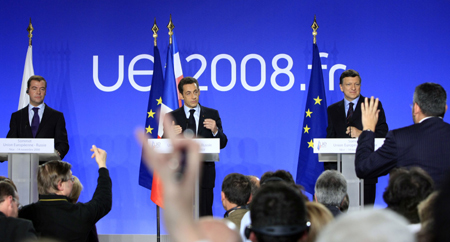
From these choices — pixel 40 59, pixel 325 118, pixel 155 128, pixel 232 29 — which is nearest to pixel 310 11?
pixel 232 29

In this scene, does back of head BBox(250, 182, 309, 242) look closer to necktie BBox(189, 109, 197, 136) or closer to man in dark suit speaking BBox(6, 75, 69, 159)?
necktie BBox(189, 109, 197, 136)

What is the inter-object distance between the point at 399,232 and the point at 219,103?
18.2 feet

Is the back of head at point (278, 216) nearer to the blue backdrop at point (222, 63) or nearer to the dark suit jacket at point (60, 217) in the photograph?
the dark suit jacket at point (60, 217)

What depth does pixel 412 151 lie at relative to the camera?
2.86 m

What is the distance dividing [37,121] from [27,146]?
1088mm

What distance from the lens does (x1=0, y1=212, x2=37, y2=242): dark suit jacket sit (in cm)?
228

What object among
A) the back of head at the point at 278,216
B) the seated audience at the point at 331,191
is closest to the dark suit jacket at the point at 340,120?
the seated audience at the point at 331,191

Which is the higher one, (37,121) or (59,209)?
(37,121)

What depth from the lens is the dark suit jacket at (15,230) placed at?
2.28 meters

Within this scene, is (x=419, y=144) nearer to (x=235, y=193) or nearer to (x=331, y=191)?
(x=331, y=191)

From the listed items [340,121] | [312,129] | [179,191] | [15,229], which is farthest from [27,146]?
[179,191]

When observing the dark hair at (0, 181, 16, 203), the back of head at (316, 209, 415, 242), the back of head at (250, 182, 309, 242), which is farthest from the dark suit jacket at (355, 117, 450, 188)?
the back of head at (316, 209, 415, 242)

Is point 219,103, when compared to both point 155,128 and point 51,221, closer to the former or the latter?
point 155,128

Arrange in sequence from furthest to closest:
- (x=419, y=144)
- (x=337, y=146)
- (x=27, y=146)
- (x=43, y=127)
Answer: (x=43, y=127) < (x=27, y=146) < (x=337, y=146) < (x=419, y=144)
